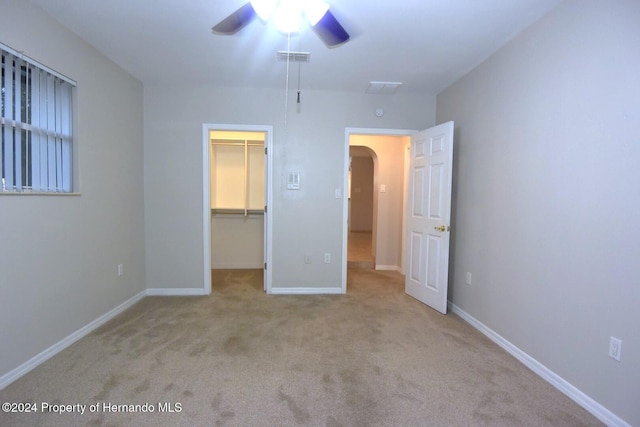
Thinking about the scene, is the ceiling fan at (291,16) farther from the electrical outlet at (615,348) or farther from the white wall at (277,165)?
the electrical outlet at (615,348)

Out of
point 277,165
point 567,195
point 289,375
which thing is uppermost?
point 277,165

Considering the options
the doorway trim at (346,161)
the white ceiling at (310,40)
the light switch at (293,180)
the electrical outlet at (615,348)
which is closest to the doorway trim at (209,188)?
the light switch at (293,180)

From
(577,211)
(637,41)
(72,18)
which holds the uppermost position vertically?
(72,18)

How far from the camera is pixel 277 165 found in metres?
3.40

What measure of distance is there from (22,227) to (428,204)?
11.1 ft

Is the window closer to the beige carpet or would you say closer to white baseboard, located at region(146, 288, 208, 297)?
the beige carpet

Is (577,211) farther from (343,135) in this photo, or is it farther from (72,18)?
(72,18)

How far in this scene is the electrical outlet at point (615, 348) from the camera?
1.49m

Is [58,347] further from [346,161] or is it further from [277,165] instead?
[346,161]

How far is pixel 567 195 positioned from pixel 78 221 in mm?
3598

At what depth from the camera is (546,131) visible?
1943mm

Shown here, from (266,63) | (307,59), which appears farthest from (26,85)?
(307,59)

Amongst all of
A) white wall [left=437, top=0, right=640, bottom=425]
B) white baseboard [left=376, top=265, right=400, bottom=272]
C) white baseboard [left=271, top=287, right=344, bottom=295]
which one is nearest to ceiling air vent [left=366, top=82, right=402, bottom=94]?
white wall [left=437, top=0, right=640, bottom=425]

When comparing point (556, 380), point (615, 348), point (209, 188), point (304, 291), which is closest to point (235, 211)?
point (209, 188)
